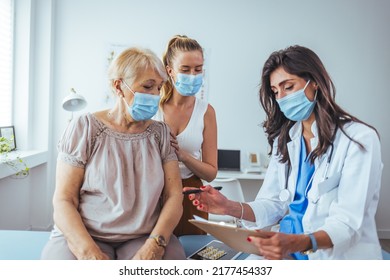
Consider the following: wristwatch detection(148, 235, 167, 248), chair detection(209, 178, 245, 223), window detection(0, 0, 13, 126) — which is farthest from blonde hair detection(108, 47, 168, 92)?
chair detection(209, 178, 245, 223)

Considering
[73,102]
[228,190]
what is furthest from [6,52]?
[228,190]

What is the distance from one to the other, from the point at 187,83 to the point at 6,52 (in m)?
0.88

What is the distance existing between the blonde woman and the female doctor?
0.82ft

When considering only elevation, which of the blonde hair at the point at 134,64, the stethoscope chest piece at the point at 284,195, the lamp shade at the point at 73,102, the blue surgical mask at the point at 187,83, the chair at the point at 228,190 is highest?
the blonde hair at the point at 134,64

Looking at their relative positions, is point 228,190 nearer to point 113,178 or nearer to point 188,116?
point 188,116

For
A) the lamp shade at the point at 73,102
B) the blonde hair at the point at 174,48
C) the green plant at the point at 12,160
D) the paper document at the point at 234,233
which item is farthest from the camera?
the lamp shade at the point at 73,102

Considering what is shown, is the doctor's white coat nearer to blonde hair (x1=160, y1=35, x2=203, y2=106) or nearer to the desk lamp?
blonde hair (x1=160, y1=35, x2=203, y2=106)

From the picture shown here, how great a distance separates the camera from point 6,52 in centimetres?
161

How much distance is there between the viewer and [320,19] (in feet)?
6.03

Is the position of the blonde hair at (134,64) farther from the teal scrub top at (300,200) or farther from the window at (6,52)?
the window at (6,52)

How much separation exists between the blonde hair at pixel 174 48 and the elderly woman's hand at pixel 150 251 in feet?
2.14

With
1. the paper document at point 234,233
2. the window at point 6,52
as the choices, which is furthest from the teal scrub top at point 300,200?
the window at point 6,52

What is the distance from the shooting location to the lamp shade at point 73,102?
1718mm
